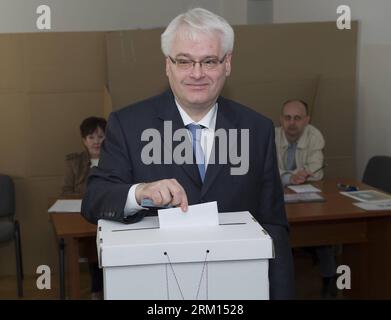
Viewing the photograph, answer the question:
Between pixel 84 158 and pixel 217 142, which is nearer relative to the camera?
pixel 217 142

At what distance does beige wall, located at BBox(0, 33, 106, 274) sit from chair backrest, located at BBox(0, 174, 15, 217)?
22cm

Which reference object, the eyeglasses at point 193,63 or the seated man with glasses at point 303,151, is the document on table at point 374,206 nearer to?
the seated man with glasses at point 303,151

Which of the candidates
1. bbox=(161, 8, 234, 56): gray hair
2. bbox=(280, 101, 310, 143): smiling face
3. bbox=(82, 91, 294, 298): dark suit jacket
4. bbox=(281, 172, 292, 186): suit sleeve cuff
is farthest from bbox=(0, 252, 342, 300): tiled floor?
bbox=(161, 8, 234, 56): gray hair

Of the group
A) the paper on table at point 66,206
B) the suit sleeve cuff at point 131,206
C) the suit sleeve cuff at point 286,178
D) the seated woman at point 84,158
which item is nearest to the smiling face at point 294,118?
the suit sleeve cuff at point 286,178

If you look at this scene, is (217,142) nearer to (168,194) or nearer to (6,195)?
(168,194)

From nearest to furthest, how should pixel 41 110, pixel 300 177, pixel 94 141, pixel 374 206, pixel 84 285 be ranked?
pixel 374 206 < pixel 300 177 < pixel 94 141 < pixel 84 285 < pixel 41 110

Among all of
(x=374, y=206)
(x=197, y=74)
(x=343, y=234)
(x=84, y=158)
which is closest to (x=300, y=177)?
(x=343, y=234)

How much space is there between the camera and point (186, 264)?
121cm

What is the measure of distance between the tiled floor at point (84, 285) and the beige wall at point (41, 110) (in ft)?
0.48

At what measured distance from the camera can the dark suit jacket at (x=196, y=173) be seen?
1.50 metres

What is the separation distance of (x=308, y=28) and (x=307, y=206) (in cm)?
167

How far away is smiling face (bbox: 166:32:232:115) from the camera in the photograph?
1512mm

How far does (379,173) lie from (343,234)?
720 millimetres

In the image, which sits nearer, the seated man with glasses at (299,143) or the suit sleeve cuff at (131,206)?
the suit sleeve cuff at (131,206)
